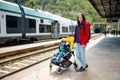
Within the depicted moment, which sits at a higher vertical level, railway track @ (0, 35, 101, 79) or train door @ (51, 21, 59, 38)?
train door @ (51, 21, 59, 38)

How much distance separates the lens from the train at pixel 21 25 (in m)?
16.7

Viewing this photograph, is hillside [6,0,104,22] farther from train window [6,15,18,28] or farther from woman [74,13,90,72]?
woman [74,13,90,72]

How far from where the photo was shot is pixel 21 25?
64.0 feet

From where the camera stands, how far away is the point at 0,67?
31.4ft

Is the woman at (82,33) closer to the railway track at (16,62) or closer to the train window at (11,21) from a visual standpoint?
the railway track at (16,62)

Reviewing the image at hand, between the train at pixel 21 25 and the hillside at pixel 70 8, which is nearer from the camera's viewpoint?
the train at pixel 21 25

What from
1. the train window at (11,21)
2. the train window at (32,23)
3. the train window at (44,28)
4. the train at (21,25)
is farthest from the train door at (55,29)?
the train window at (11,21)

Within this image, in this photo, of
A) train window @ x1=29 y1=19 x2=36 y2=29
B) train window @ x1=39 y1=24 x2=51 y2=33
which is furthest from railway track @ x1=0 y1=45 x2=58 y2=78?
train window @ x1=39 y1=24 x2=51 y2=33

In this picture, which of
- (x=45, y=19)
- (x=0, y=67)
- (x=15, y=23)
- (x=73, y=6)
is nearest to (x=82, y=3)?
(x=73, y=6)

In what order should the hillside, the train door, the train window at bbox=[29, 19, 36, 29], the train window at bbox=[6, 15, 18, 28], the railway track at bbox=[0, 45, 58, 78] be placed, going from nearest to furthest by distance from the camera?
the railway track at bbox=[0, 45, 58, 78]
the train window at bbox=[6, 15, 18, 28]
the train window at bbox=[29, 19, 36, 29]
the train door
the hillside

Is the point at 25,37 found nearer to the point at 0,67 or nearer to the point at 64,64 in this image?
the point at 0,67

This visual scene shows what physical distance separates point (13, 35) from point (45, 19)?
26.5 feet

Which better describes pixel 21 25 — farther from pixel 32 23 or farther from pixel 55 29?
pixel 55 29

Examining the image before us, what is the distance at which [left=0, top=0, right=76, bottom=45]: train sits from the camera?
54.7 ft
